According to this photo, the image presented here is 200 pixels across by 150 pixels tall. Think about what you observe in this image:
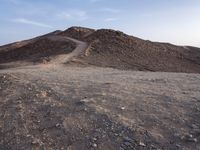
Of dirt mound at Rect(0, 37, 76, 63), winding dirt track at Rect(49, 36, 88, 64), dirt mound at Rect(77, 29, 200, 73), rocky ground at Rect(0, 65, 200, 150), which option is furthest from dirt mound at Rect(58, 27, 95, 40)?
rocky ground at Rect(0, 65, 200, 150)

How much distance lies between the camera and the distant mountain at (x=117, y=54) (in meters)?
19.9

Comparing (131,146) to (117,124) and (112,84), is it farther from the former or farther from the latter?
(112,84)

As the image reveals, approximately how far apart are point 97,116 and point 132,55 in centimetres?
1409

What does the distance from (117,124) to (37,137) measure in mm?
1417

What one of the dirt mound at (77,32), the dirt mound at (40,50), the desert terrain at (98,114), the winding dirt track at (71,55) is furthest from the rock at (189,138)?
the dirt mound at (77,32)

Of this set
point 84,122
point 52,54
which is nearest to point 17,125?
point 84,122

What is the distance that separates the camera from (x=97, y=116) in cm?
774

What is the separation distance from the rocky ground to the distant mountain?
29.8 feet

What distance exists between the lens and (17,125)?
7676 mm

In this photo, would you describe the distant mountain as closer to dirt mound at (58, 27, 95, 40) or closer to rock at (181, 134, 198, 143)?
dirt mound at (58, 27, 95, 40)

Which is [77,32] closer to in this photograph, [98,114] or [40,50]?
[40,50]

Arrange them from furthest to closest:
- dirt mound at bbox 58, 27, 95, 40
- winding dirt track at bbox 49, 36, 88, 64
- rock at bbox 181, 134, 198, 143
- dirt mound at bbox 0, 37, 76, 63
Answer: dirt mound at bbox 58, 27, 95, 40 < dirt mound at bbox 0, 37, 76, 63 < winding dirt track at bbox 49, 36, 88, 64 < rock at bbox 181, 134, 198, 143

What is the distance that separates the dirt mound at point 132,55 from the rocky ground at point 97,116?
923 cm

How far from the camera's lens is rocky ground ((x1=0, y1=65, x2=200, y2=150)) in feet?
22.6
